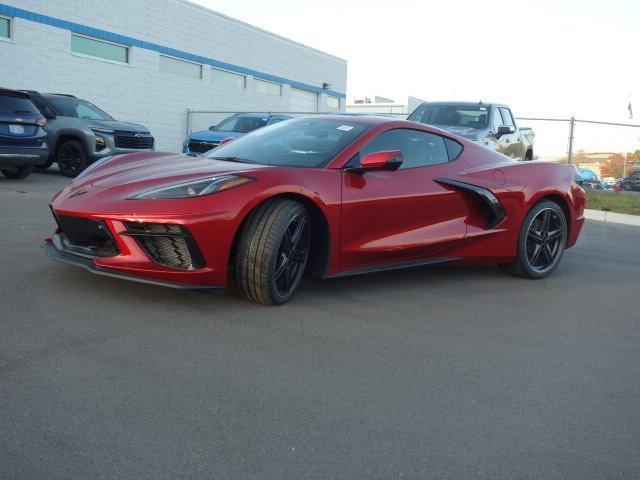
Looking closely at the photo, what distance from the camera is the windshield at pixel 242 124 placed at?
670 inches

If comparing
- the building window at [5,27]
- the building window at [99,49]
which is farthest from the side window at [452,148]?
the building window at [99,49]

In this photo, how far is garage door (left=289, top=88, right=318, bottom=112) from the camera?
31.8m

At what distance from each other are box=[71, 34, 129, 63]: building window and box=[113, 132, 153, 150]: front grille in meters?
7.58

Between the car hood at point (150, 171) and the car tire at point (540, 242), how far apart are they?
8.46ft

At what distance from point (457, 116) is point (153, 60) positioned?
1363 cm

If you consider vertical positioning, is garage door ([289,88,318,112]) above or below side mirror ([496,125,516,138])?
above

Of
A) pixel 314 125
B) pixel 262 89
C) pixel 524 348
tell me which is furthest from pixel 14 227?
pixel 262 89

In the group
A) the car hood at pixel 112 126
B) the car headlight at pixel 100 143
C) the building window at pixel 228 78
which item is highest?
the building window at pixel 228 78

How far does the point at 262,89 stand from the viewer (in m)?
29.7

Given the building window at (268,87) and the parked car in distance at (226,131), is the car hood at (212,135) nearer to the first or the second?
the parked car in distance at (226,131)

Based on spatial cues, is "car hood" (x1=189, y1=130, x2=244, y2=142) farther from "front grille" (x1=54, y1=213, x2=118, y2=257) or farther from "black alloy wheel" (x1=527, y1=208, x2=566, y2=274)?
"front grille" (x1=54, y1=213, x2=118, y2=257)

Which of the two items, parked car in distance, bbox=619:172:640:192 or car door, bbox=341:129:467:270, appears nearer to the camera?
car door, bbox=341:129:467:270

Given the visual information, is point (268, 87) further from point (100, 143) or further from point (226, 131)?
point (100, 143)

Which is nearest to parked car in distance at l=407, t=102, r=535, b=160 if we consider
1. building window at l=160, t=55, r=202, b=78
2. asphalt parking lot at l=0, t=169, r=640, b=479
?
asphalt parking lot at l=0, t=169, r=640, b=479
